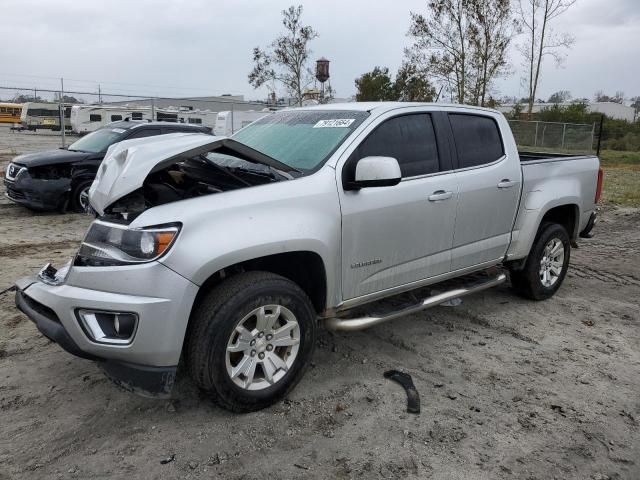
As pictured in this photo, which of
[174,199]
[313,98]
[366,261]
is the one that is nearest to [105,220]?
[174,199]

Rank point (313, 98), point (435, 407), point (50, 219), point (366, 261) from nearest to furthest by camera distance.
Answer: point (435, 407), point (366, 261), point (50, 219), point (313, 98)

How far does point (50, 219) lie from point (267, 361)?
7186mm

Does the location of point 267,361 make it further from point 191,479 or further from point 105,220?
point 105,220

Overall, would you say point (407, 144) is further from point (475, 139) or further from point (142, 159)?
point (142, 159)

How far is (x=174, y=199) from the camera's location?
128 inches

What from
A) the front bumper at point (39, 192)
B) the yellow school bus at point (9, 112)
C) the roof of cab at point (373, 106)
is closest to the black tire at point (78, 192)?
the front bumper at point (39, 192)

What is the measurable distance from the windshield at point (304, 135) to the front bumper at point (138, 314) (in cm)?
126

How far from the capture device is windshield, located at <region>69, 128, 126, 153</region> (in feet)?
31.7

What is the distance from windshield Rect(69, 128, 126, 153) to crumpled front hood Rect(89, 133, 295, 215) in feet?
22.3

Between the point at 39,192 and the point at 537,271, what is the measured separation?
7.81 meters

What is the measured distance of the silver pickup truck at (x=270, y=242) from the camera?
282 cm

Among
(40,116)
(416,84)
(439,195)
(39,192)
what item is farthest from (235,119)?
(40,116)

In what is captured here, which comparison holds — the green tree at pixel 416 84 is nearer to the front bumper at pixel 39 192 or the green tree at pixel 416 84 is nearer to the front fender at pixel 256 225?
the front bumper at pixel 39 192

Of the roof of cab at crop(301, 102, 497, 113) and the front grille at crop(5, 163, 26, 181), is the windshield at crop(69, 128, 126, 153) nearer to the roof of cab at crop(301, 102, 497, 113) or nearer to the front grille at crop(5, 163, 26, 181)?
the front grille at crop(5, 163, 26, 181)
